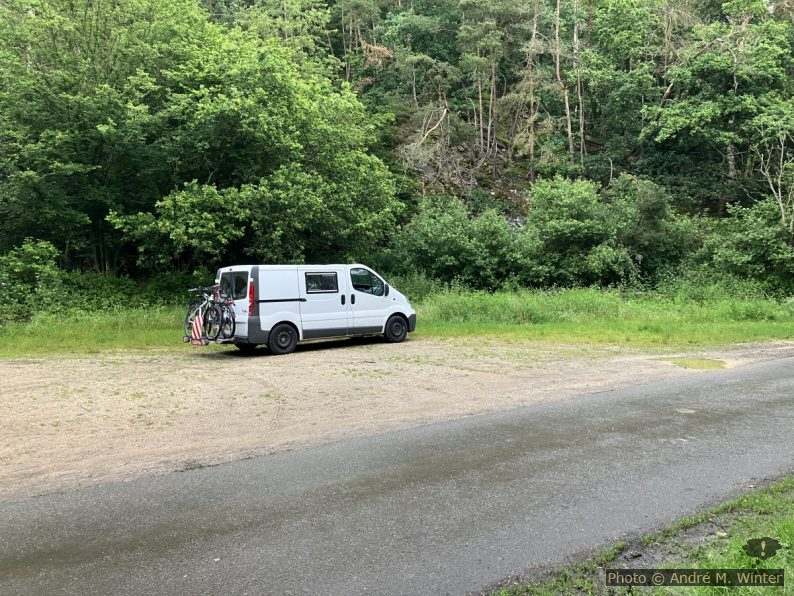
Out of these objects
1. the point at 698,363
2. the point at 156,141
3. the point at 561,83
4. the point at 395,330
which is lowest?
the point at 698,363

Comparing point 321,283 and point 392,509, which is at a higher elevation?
point 321,283

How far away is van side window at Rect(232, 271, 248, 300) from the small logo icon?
1136cm

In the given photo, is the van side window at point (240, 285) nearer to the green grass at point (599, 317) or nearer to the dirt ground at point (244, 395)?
the dirt ground at point (244, 395)

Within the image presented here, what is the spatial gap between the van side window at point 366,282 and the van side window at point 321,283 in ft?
1.82

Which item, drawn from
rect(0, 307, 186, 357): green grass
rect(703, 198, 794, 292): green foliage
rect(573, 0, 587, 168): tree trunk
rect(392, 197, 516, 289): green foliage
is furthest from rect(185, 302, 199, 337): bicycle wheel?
rect(573, 0, 587, 168): tree trunk

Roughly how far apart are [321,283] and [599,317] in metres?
10.9

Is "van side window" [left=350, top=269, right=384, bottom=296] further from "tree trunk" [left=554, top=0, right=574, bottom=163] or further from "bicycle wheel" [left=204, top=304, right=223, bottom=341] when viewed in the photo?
"tree trunk" [left=554, top=0, right=574, bottom=163]

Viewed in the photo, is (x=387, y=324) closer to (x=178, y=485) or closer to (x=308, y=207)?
(x=308, y=207)

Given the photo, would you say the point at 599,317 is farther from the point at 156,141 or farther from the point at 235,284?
the point at 156,141

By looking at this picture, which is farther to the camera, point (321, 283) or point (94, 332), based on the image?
point (94, 332)

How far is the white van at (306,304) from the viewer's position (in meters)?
13.2

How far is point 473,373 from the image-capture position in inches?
408

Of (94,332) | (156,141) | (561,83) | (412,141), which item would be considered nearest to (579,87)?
(561,83)

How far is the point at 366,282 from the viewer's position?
1512 cm
